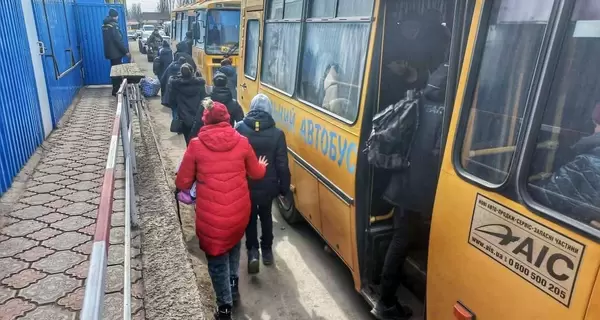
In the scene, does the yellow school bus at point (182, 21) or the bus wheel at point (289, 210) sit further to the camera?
the yellow school bus at point (182, 21)

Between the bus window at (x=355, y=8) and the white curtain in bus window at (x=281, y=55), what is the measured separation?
0.89 meters

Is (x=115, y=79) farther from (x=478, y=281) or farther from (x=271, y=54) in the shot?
(x=478, y=281)

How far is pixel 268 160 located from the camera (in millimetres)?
3590

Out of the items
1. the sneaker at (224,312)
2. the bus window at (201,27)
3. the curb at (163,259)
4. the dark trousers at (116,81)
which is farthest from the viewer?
the bus window at (201,27)

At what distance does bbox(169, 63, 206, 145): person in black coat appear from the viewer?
6.06 meters

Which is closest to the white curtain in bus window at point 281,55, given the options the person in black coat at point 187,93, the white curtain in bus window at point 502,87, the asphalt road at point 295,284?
the person in black coat at point 187,93

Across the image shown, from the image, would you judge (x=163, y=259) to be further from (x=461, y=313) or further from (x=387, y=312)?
(x=461, y=313)

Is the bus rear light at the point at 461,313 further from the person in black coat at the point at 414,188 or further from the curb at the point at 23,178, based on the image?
the curb at the point at 23,178

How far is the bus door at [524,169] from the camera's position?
5.37 feet

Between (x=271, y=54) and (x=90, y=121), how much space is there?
401cm

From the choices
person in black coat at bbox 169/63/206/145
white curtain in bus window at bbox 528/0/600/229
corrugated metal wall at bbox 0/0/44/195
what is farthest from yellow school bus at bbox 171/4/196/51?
white curtain in bus window at bbox 528/0/600/229

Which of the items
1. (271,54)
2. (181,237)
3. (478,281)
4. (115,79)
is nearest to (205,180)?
(181,237)

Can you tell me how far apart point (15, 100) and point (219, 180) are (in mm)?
3249

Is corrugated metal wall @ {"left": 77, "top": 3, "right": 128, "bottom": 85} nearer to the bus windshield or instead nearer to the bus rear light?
the bus windshield
